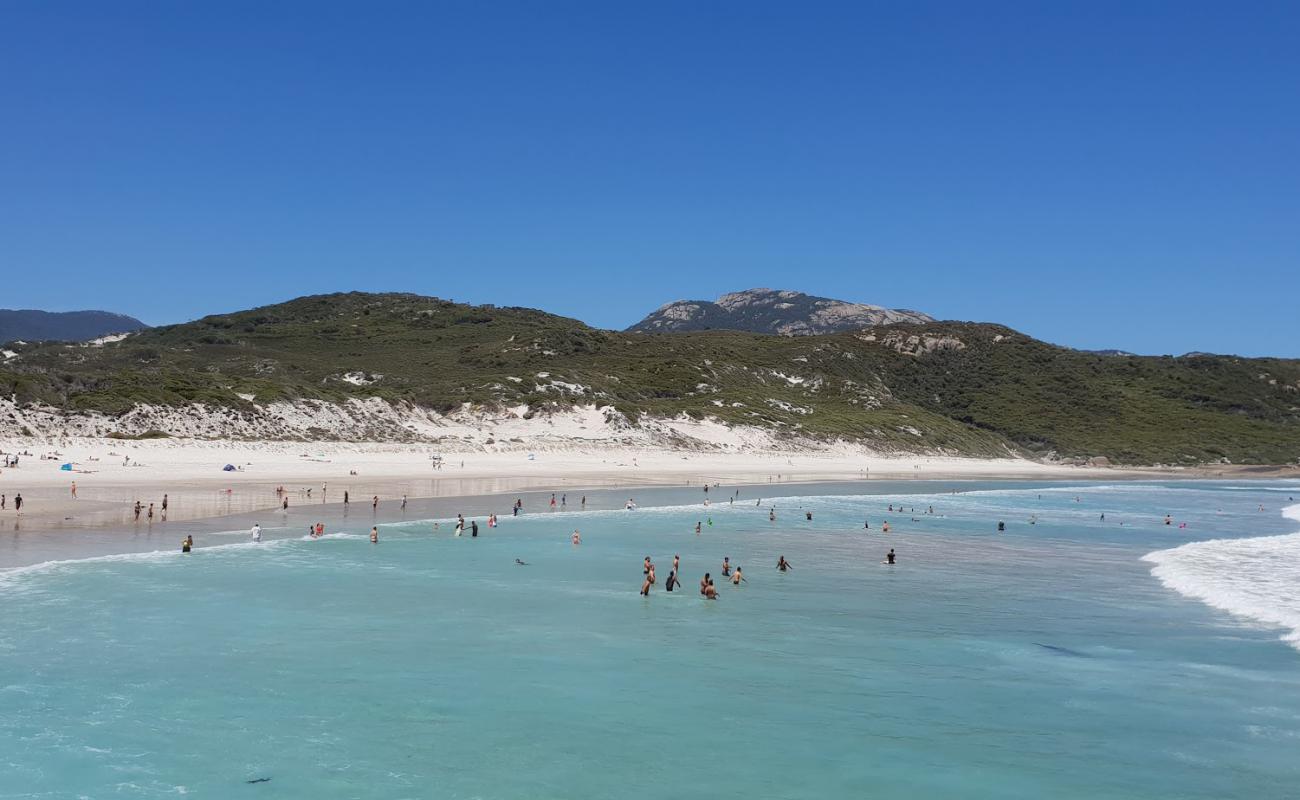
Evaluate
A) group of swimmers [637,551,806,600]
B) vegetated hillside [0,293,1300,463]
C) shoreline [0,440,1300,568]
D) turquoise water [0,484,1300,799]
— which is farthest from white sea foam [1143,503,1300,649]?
vegetated hillside [0,293,1300,463]

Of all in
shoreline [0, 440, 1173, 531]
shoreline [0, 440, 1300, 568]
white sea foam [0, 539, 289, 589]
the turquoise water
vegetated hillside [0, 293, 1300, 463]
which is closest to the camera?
the turquoise water

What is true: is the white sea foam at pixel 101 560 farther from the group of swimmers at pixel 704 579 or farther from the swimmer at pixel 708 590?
the swimmer at pixel 708 590

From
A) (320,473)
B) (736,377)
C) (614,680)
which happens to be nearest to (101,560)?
(614,680)

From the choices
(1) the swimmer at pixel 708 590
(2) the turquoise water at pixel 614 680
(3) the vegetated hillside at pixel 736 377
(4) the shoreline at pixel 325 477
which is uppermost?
(3) the vegetated hillside at pixel 736 377

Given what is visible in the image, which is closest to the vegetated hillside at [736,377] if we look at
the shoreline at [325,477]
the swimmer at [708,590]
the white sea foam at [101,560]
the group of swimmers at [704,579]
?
the shoreline at [325,477]

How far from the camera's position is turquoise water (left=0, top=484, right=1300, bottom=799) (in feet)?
48.4

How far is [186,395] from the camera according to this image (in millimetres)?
77938

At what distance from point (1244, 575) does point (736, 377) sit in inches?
4118

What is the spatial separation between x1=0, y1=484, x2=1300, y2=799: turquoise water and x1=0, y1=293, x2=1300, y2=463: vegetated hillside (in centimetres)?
5456

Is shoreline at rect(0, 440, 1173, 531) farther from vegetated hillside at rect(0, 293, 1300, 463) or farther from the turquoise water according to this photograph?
the turquoise water

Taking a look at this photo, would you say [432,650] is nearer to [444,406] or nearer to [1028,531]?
[1028,531]

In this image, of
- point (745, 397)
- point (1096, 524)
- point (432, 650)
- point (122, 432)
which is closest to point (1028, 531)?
point (1096, 524)

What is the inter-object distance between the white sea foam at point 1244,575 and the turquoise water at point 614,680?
1.58ft

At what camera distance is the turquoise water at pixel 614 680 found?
1475 cm
